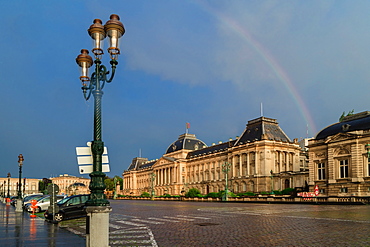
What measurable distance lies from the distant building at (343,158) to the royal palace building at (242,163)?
51.2 feet

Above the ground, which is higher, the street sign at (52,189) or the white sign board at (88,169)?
the white sign board at (88,169)

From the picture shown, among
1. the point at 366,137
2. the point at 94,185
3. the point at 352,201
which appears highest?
the point at 366,137

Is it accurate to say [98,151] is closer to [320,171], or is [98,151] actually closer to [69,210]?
[69,210]

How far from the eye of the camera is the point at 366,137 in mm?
53938

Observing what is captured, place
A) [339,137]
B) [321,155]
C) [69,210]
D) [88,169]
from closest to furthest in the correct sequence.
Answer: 1. [88,169]
2. [69,210]
3. [339,137]
4. [321,155]

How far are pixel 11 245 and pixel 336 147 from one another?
181 feet

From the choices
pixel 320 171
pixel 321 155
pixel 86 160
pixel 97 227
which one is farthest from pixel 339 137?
pixel 97 227

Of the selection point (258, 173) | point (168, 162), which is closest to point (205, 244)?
point (258, 173)

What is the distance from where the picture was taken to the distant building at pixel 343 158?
179ft

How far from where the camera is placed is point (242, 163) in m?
97.2

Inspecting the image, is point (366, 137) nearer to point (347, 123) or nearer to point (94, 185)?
point (347, 123)

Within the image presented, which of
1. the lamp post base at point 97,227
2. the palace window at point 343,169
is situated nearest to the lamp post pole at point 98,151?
the lamp post base at point 97,227

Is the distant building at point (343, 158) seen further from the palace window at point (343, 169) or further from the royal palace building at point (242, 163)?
the royal palace building at point (242, 163)

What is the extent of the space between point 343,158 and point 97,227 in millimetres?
55215
